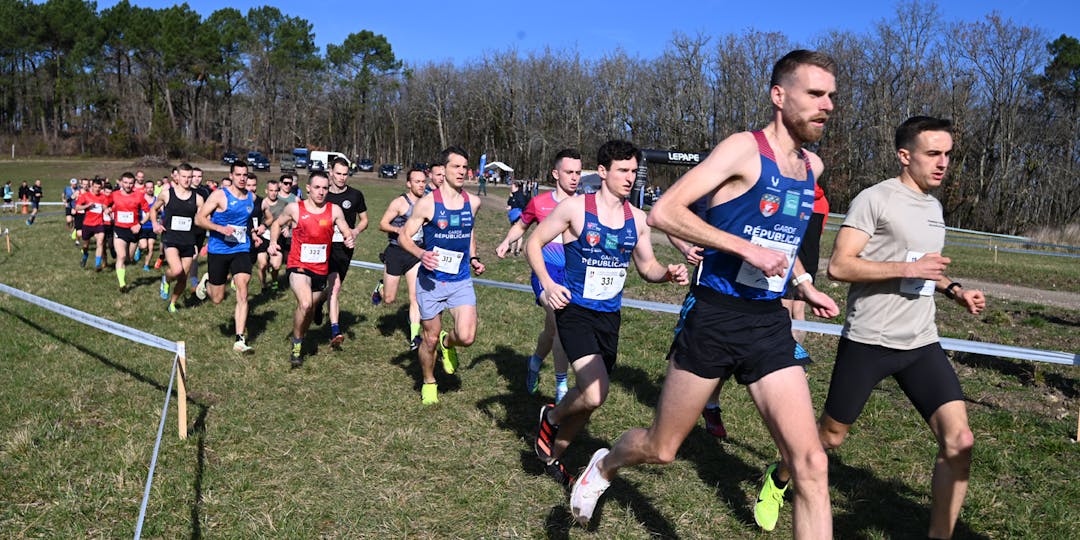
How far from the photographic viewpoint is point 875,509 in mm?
4590

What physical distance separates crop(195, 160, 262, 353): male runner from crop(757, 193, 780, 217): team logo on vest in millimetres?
7038

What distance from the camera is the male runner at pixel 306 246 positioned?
7.85 metres

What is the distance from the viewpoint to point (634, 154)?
190 inches

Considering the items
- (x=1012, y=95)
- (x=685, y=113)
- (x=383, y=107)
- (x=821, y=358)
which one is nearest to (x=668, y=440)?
(x=821, y=358)

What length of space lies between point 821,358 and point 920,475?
347 cm

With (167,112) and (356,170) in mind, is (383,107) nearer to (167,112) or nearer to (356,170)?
(356,170)

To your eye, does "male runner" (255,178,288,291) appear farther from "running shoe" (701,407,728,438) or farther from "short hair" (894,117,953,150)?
"short hair" (894,117,953,150)

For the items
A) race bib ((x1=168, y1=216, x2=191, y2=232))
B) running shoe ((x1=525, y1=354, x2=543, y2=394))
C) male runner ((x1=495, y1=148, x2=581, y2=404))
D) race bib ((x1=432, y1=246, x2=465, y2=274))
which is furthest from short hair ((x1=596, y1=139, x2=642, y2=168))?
race bib ((x1=168, y1=216, x2=191, y2=232))

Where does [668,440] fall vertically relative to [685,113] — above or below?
below

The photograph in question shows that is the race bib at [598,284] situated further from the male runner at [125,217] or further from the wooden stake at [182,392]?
the male runner at [125,217]

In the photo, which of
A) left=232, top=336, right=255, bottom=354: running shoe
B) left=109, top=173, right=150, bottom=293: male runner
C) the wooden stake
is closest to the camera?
the wooden stake

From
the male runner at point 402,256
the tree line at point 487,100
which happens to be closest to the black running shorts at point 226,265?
the male runner at point 402,256

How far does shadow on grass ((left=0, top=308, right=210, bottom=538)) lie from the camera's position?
4418 mm

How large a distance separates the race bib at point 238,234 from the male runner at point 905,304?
7.30 meters
